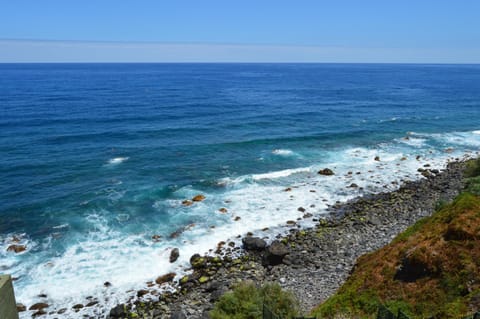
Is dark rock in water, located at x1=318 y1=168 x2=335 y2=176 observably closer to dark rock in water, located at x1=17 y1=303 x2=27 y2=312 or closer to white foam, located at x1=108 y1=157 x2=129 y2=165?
white foam, located at x1=108 y1=157 x2=129 y2=165

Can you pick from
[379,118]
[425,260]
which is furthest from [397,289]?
[379,118]

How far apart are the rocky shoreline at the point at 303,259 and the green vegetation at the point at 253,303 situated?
224 centimetres

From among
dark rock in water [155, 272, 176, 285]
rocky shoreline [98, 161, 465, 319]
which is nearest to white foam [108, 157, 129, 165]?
rocky shoreline [98, 161, 465, 319]

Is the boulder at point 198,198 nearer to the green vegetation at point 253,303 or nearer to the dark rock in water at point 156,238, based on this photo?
the dark rock in water at point 156,238

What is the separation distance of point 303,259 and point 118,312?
12656 mm

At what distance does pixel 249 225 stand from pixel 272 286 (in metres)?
11.7

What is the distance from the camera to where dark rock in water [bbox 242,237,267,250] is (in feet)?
84.3

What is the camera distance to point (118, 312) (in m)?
19.7

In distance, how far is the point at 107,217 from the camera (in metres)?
30.8

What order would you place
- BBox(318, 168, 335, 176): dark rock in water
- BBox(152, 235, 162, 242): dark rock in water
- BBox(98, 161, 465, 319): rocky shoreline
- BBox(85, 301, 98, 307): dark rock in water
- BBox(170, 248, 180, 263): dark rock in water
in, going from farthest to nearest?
BBox(318, 168, 335, 176): dark rock in water < BBox(152, 235, 162, 242): dark rock in water < BBox(170, 248, 180, 263): dark rock in water < BBox(85, 301, 98, 307): dark rock in water < BBox(98, 161, 465, 319): rocky shoreline

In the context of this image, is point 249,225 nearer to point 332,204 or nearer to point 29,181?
point 332,204

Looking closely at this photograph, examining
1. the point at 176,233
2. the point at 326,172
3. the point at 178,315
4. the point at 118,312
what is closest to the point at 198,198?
the point at 176,233

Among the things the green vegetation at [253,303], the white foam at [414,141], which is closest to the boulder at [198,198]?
the green vegetation at [253,303]

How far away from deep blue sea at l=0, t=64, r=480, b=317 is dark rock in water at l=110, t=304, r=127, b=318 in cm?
117
